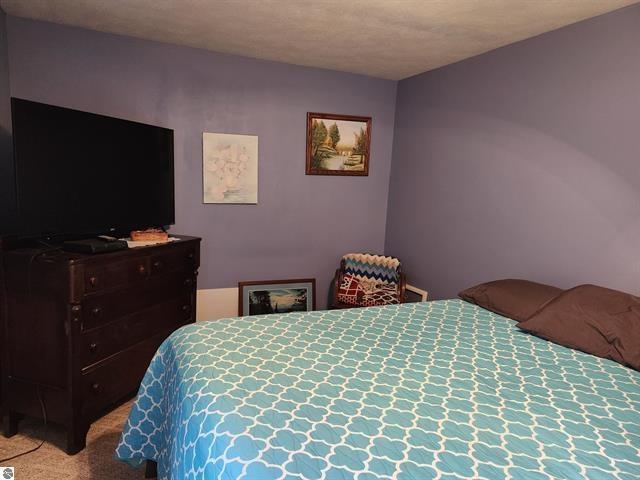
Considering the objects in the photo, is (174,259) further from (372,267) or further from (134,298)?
(372,267)

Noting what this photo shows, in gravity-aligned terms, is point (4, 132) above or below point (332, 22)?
below

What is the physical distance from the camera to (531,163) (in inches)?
108

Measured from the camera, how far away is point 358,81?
12.8 ft

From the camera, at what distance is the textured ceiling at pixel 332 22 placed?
7.60 feet

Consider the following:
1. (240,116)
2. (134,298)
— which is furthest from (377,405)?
(240,116)

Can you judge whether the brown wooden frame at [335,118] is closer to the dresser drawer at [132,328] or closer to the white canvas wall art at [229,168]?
the white canvas wall art at [229,168]

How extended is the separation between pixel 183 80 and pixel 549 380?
312cm

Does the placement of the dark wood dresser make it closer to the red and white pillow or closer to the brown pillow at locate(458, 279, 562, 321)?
the red and white pillow

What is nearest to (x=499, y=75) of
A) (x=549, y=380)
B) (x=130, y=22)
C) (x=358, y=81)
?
(x=358, y=81)

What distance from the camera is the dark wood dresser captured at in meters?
2.17

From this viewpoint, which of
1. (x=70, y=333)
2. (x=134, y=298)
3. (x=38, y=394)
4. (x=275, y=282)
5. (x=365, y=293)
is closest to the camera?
(x=70, y=333)

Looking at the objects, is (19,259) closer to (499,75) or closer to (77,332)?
(77,332)

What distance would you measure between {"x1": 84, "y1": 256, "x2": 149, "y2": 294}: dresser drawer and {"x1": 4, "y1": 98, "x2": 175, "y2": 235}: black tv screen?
298 mm

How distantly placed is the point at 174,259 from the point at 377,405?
1925 mm
